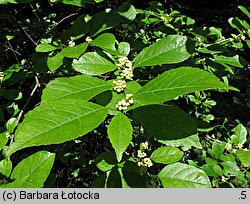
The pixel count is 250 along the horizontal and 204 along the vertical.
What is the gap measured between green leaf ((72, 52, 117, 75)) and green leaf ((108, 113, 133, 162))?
286 mm

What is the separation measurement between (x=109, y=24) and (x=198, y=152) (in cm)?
143

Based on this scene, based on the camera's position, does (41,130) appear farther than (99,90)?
No

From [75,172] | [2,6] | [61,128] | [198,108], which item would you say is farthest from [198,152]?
[61,128]

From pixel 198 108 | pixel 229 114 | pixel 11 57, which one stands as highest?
pixel 11 57

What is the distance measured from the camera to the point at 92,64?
3.81 feet

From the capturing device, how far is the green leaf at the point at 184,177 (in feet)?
3.59

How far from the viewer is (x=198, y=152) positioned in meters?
2.43

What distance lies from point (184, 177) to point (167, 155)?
5.8 inches

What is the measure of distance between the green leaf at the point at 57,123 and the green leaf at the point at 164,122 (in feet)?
0.35

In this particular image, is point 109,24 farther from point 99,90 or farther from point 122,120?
point 122,120

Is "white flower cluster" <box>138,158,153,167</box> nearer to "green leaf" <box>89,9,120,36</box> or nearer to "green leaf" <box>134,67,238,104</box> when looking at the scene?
"green leaf" <box>134,67,238,104</box>

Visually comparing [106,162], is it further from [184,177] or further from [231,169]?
[231,169]

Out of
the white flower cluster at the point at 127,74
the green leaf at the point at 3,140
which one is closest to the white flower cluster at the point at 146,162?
the white flower cluster at the point at 127,74

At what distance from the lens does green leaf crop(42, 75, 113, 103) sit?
0.94m
